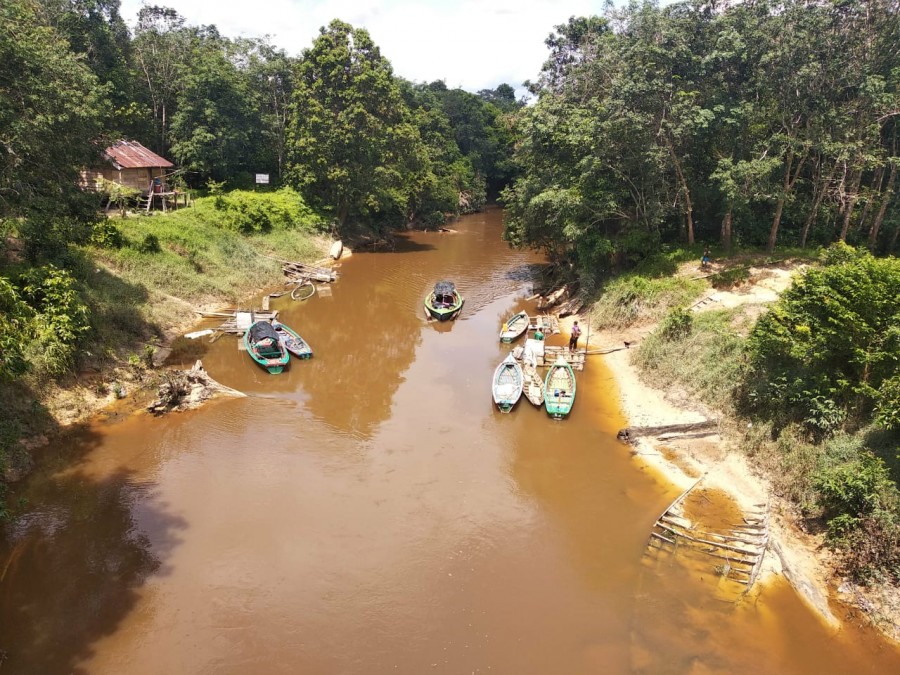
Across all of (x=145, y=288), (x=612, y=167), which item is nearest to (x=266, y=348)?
(x=145, y=288)

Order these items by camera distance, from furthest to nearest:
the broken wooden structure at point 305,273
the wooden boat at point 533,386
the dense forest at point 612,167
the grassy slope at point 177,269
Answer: the broken wooden structure at point 305,273
the grassy slope at point 177,269
the wooden boat at point 533,386
the dense forest at point 612,167

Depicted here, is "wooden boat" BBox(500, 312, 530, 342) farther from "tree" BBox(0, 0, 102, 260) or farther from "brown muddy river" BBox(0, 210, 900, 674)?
"tree" BBox(0, 0, 102, 260)

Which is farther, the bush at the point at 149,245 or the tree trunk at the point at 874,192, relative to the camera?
the bush at the point at 149,245

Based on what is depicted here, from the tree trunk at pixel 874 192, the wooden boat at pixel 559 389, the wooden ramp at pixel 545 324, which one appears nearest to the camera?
the wooden boat at pixel 559 389

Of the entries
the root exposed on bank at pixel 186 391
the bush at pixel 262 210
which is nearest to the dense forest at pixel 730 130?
the root exposed on bank at pixel 186 391

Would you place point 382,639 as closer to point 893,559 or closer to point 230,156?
point 893,559

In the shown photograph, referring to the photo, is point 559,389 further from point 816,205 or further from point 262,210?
point 262,210

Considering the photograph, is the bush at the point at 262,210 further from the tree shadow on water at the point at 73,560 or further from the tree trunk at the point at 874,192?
the tree trunk at the point at 874,192
